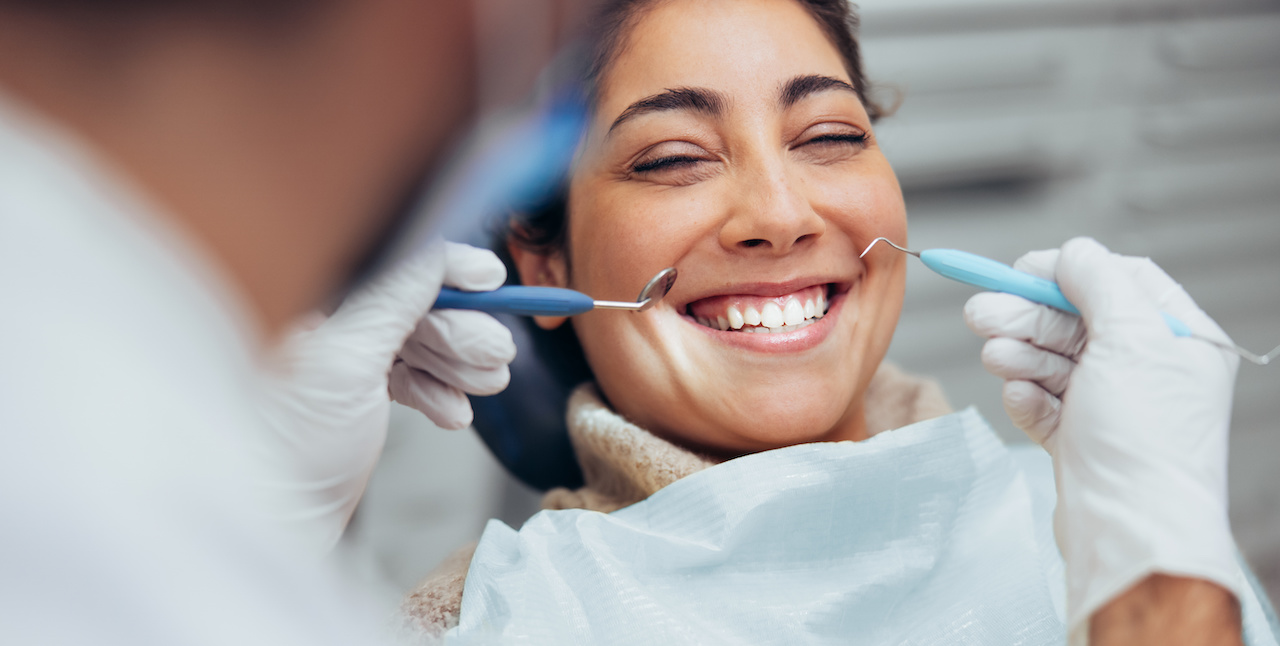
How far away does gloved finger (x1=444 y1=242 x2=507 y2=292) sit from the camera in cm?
104

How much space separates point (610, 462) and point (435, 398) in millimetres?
279

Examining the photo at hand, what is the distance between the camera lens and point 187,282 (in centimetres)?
65

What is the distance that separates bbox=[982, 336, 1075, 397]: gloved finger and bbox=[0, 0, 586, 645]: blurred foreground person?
0.65 metres

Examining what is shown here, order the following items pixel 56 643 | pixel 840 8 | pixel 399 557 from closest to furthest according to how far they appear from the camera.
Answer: pixel 56 643 < pixel 840 8 < pixel 399 557

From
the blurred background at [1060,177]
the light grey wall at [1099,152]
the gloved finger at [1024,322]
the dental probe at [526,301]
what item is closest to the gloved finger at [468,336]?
the dental probe at [526,301]

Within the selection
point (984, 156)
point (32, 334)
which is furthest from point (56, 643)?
point (984, 156)

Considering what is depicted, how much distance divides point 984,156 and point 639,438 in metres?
1.53

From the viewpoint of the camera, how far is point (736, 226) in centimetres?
112

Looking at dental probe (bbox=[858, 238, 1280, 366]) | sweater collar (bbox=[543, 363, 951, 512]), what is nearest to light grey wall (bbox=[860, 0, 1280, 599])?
sweater collar (bbox=[543, 363, 951, 512])

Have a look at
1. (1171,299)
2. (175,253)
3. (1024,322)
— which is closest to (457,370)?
(175,253)

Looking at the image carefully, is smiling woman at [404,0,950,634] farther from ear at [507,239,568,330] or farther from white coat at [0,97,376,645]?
white coat at [0,97,376,645]

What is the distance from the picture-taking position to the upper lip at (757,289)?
1.16 meters

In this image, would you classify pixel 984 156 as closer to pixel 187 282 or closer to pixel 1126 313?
pixel 1126 313

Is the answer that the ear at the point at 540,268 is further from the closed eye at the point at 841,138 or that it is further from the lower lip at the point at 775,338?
the closed eye at the point at 841,138
